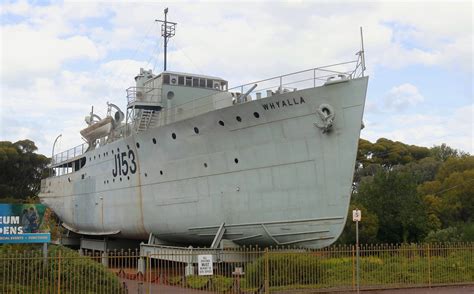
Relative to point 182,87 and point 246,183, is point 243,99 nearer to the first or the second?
point 246,183

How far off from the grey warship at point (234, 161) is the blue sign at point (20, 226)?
6619 millimetres

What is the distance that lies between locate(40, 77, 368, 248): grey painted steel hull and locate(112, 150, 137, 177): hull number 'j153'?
1.22ft

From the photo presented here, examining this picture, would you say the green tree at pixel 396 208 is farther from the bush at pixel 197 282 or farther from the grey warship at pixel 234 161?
the bush at pixel 197 282

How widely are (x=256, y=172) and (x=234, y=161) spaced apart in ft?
3.19

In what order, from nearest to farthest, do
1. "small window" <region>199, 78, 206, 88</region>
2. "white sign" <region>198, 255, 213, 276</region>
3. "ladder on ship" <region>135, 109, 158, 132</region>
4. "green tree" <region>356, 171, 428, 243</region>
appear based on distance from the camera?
"white sign" <region>198, 255, 213, 276</region>
"ladder on ship" <region>135, 109, 158, 132</region>
"small window" <region>199, 78, 206, 88</region>
"green tree" <region>356, 171, 428, 243</region>

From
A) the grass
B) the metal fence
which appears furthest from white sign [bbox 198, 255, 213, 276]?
the grass

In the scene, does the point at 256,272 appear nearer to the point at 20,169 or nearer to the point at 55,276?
the point at 55,276

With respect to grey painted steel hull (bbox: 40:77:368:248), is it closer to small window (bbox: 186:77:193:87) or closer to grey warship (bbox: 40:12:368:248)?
grey warship (bbox: 40:12:368:248)

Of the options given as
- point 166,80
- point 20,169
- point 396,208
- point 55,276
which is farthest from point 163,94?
point 20,169

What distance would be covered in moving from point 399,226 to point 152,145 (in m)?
16.4

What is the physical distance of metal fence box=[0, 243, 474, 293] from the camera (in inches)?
475

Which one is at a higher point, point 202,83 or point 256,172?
point 202,83

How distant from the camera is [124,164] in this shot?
23250mm

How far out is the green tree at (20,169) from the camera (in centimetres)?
5531
